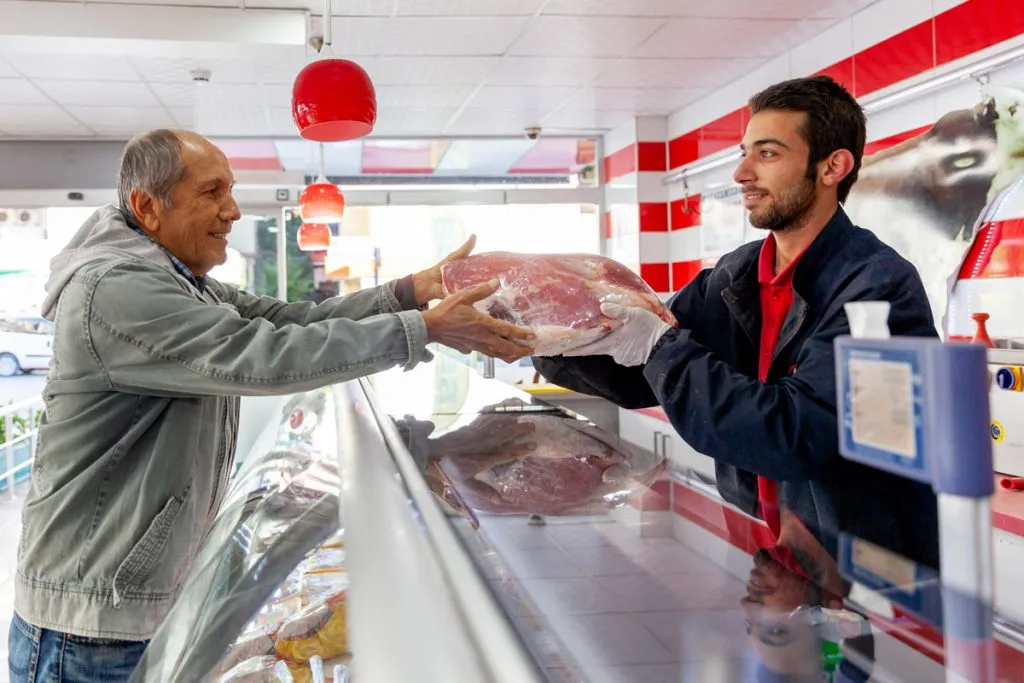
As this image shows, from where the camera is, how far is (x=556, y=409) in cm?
201

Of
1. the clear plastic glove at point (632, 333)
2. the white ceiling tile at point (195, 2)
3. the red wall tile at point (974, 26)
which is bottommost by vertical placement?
the clear plastic glove at point (632, 333)

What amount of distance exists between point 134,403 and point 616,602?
3.38 ft

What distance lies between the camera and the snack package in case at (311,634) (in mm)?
1252

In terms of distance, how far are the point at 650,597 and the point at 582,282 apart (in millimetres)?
958

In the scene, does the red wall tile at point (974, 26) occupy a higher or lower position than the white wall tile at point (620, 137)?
lower

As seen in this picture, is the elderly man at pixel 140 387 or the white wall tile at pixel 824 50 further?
the white wall tile at pixel 824 50

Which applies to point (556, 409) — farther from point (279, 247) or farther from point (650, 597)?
point (279, 247)

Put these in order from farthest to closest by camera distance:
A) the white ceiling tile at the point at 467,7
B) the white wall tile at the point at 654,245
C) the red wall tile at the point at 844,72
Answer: the white wall tile at the point at 654,245 → the red wall tile at the point at 844,72 → the white ceiling tile at the point at 467,7

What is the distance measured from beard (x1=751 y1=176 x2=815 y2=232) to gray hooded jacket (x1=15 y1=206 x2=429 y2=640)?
2.50 feet

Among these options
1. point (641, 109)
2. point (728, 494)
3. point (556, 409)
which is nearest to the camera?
point (728, 494)

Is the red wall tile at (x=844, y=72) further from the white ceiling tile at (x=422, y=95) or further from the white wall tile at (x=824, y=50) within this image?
the white ceiling tile at (x=422, y=95)

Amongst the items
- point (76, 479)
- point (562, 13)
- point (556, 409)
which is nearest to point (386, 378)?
point (556, 409)

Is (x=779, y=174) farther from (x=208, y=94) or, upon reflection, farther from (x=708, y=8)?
(x=208, y=94)

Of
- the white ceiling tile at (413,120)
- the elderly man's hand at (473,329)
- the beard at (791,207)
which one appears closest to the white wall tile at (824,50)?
the white ceiling tile at (413,120)
